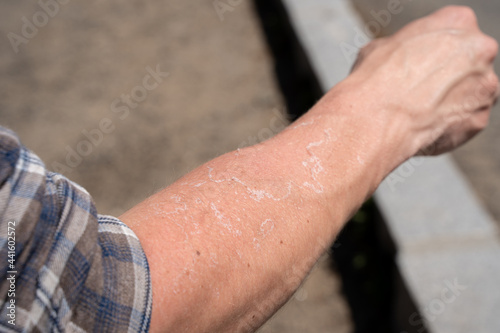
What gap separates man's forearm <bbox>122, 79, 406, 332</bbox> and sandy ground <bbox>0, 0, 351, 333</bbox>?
1.21 m

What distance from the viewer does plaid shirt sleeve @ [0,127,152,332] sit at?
1.70 ft

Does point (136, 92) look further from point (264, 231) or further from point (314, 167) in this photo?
point (264, 231)

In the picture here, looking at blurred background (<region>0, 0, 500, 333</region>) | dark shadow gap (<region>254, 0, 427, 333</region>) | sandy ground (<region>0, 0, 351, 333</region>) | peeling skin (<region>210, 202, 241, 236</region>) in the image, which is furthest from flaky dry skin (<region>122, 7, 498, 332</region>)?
sandy ground (<region>0, 0, 351, 333</region>)

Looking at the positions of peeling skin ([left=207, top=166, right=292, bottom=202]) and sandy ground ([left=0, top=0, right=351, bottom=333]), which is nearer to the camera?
peeling skin ([left=207, top=166, right=292, bottom=202])

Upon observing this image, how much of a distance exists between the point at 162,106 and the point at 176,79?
0.86ft

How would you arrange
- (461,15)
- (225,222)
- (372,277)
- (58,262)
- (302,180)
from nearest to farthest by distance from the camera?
(58,262), (225,222), (302,180), (461,15), (372,277)

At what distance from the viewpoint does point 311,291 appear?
203cm

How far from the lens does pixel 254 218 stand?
0.73 m

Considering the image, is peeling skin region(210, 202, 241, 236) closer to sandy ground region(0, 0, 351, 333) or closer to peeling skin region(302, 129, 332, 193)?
peeling skin region(302, 129, 332, 193)

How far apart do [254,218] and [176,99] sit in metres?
2.30

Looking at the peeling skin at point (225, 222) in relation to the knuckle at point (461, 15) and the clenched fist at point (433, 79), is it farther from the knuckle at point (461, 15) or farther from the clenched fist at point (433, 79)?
the knuckle at point (461, 15)

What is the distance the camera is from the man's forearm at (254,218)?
0.64 m

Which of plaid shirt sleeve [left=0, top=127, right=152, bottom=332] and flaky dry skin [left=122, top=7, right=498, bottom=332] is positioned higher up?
plaid shirt sleeve [left=0, top=127, right=152, bottom=332]

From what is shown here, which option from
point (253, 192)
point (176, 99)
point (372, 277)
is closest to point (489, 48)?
point (253, 192)
